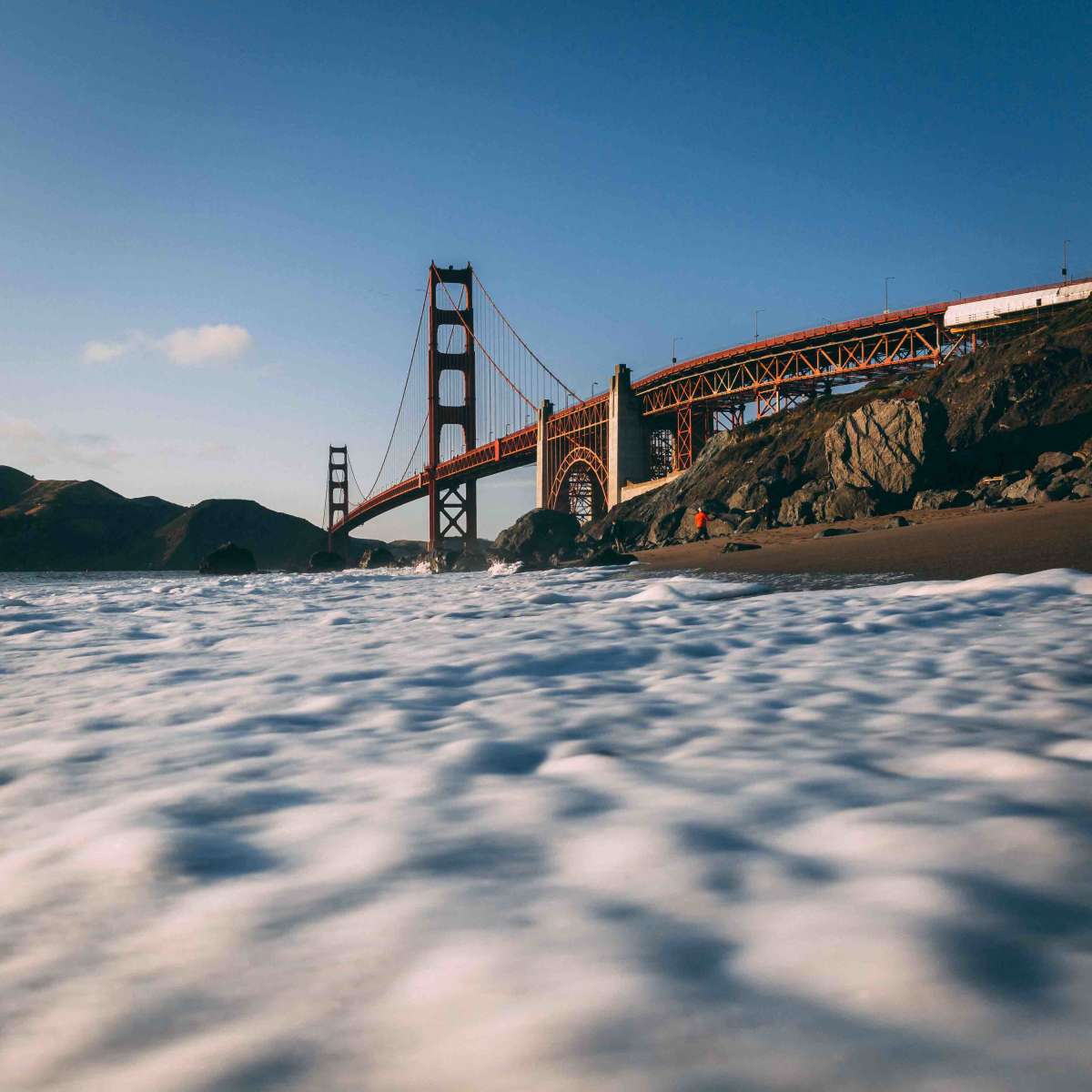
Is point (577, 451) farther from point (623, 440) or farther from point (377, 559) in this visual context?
point (377, 559)

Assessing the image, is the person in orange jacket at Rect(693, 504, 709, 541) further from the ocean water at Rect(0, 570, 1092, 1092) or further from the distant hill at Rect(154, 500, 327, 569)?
the distant hill at Rect(154, 500, 327, 569)

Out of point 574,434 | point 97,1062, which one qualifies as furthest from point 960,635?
point 574,434

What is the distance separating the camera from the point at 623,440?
119ft

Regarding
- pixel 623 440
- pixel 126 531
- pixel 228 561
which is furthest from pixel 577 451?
pixel 126 531

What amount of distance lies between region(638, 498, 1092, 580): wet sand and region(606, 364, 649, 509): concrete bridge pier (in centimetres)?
2312

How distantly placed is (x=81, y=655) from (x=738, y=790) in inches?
163

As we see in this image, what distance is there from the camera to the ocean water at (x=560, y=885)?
2.74ft

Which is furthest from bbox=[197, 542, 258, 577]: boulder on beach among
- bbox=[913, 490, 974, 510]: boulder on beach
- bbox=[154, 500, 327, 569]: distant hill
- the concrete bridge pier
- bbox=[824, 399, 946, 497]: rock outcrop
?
bbox=[154, 500, 327, 569]: distant hill

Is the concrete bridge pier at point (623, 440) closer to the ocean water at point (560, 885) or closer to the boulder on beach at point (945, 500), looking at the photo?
the boulder on beach at point (945, 500)

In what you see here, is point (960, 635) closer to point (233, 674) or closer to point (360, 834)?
point (360, 834)

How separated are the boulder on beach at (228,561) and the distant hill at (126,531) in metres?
38.3

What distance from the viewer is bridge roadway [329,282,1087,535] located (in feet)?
95.6

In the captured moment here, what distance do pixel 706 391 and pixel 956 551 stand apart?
28731 millimetres

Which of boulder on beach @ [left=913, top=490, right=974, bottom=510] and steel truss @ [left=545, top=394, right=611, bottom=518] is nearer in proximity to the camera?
boulder on beach @ [left=913, top=490, right=974, bottom=510]
